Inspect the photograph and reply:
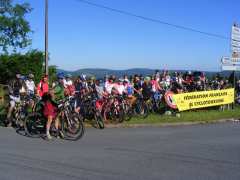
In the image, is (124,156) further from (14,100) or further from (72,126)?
(14,100)

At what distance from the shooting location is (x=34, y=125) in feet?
43.9

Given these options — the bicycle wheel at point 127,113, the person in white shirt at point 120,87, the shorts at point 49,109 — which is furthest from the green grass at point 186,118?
the shorts at point 49,109

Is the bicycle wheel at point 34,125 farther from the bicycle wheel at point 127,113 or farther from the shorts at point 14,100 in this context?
the bicycle wheel at point 127,113

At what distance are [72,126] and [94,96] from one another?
3805 millimetres

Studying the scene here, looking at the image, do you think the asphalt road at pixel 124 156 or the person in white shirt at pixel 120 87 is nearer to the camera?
the asphalt road at pixel 124 156

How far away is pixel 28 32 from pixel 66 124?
140ft

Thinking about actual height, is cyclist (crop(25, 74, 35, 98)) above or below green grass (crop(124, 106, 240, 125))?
above

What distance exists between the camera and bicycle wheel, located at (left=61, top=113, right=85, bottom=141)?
41.5 ft

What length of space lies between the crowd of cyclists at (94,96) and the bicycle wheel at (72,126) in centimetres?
11

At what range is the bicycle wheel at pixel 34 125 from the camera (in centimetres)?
Result: 1329

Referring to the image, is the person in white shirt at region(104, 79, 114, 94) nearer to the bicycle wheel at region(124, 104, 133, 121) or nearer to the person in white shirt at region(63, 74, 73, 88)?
the bicycle wheel at region(124, 104, 133, 121)

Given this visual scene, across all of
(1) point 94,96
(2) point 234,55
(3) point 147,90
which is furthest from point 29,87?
(2) point 234,55

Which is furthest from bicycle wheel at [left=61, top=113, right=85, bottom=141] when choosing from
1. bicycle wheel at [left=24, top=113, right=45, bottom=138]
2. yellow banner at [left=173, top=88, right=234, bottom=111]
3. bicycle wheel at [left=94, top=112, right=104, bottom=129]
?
yellow banner at [left=173, top=88, right=234, bottom=111]

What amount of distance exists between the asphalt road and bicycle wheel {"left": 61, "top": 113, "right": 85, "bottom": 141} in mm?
277
